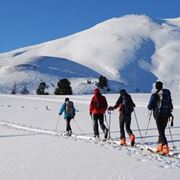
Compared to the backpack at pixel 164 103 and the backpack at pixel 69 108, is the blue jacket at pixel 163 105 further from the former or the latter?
the backpack at pixel 69 108

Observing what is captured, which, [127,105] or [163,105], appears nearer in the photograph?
[163,105]

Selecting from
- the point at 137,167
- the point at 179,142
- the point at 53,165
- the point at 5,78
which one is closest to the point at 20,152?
the point at 53,165

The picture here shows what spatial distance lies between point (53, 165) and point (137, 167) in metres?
1.57

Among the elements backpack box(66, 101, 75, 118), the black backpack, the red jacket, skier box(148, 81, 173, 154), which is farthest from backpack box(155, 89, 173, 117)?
backpack box(66, 101, 75, 118)

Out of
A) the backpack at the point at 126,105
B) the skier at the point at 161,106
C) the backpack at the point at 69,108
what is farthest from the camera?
the backpack at the point at 69,108

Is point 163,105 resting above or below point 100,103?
below

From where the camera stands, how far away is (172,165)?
33.2 ft

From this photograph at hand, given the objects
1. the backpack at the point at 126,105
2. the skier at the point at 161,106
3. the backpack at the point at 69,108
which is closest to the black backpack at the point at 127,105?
the backpack at the point at 126,105

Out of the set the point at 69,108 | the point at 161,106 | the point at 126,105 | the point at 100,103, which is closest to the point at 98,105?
the point at 100,103

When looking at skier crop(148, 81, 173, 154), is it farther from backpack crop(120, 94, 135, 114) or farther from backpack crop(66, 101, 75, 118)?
backpack crop(66, 101, 75, 118)

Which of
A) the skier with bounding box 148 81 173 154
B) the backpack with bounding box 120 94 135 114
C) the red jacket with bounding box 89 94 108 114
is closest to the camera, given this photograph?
the skier with bounding box 148 81 173 154

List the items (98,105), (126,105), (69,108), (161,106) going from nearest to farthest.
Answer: (161,106) → (126,105) → (98,105) → (69,108)

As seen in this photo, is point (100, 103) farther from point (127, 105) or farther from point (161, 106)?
point (161, 106)

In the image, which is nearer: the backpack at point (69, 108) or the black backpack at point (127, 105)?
the black backpack at point (127, 105)
